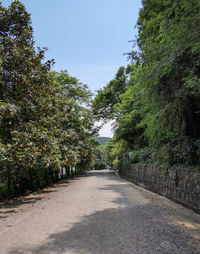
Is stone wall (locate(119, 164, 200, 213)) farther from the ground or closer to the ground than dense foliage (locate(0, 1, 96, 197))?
closer to the ground

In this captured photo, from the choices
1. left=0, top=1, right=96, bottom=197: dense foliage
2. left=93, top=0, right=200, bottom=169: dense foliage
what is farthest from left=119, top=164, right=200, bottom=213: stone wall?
left=0, top=1, right=96, bottom=197: dense foliage

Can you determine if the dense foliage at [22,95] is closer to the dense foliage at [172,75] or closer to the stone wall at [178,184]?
the dense foliage at [172,75]

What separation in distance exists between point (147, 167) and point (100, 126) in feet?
67.0

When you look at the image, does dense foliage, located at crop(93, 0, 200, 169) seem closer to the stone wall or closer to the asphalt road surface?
the stone wall

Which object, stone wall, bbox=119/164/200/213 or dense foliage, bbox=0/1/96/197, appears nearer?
stone wall, bbox=119/164/200/213

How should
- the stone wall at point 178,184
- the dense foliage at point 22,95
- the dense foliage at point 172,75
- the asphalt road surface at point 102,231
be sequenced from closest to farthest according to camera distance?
the asphalt road surface at point 102,231, the dense foliage at point 172,75, the stone wall at point 178,184, the dense foliage at point 22,95

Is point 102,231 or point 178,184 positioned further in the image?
point 178,184

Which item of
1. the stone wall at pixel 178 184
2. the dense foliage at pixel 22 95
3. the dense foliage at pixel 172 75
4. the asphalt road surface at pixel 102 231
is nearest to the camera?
the asphalt road surface at pixel 102 231

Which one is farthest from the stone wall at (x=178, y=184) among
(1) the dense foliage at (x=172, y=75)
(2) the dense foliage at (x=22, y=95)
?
(2) the dense foliage at (x=22, y=95)

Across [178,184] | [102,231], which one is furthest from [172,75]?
[102,231]

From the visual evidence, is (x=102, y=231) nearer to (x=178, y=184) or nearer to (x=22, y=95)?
(x=178, y=184)

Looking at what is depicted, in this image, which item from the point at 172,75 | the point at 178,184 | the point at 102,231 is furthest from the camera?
the point at 178,184

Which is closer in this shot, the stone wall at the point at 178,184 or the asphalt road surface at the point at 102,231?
the asphalt road surface at the point at 102,231

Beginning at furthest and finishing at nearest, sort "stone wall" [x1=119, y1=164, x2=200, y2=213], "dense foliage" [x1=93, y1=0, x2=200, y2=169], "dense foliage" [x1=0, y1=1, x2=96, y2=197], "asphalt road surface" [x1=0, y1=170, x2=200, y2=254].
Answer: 1. "dense foliage" [x1=0, y1=1, x2=96, y2=197]
2. "stone wall" [x1=119, y1=164, x2=200, y2=213]
3. "dense foliage" [x1=93, y1=0, x2=200, y2=169]
4. "asphalt road surface" [x1=0, y1=170, x2=200, y2=254]
